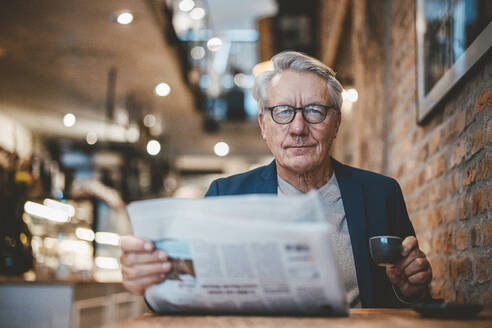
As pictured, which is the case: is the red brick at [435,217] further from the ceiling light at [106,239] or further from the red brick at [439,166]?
the ceiling light at [106,239]

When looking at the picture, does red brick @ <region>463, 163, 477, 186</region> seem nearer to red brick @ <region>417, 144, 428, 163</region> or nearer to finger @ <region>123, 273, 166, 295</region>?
red brick @ <region>417, 144, 428, 163</region>

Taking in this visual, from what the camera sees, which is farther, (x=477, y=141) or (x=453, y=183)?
(x=453, y=183)

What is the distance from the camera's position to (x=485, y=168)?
4.85 ft

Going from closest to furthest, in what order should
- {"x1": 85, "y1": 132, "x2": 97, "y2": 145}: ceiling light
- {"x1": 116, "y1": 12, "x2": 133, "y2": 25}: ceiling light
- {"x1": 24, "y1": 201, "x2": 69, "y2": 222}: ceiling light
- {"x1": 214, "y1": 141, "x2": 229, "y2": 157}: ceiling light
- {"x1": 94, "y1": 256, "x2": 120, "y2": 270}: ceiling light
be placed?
{"x1": 116, "y1": 12, "x2": 133, "y2": 25}: ceiling light < {"x1": 24, "y1": 201, "x2": 69, "y2": 222}: ceiling light < {"x1": 94, "y1": 256, "x2": 120, "y2": 270}: ceiling light < {"x1": 85, "y1": 132, "x2": 97, "y2": 145}: ceiling light < {"x1": 214, "y1": 141, "x2": 229, "y2": 157}: ceiling light

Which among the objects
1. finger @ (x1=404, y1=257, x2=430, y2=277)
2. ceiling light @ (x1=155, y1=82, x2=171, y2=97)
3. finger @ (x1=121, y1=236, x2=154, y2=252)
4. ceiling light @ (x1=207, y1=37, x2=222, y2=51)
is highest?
ceiling light @ (x1=207, y1=37, x2=222, y2=51)

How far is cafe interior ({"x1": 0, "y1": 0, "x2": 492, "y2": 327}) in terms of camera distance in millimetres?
1766

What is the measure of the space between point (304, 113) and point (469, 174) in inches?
22.0

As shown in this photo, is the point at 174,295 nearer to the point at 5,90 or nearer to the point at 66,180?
the point at 5,90

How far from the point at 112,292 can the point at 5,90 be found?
9.59 feet

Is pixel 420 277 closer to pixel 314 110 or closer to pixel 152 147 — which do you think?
pixel 314 110

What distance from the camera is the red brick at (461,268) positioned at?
162 centimetres

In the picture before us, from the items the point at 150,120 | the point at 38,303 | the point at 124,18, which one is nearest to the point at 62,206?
the point at 150,120

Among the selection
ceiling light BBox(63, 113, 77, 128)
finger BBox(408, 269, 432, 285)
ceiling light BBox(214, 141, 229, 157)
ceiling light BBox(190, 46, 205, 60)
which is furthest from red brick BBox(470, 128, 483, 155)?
ceiling light BBox(214, 141, 229, 157)

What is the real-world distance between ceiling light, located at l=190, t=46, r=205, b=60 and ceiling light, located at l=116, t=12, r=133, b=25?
3.20 m
